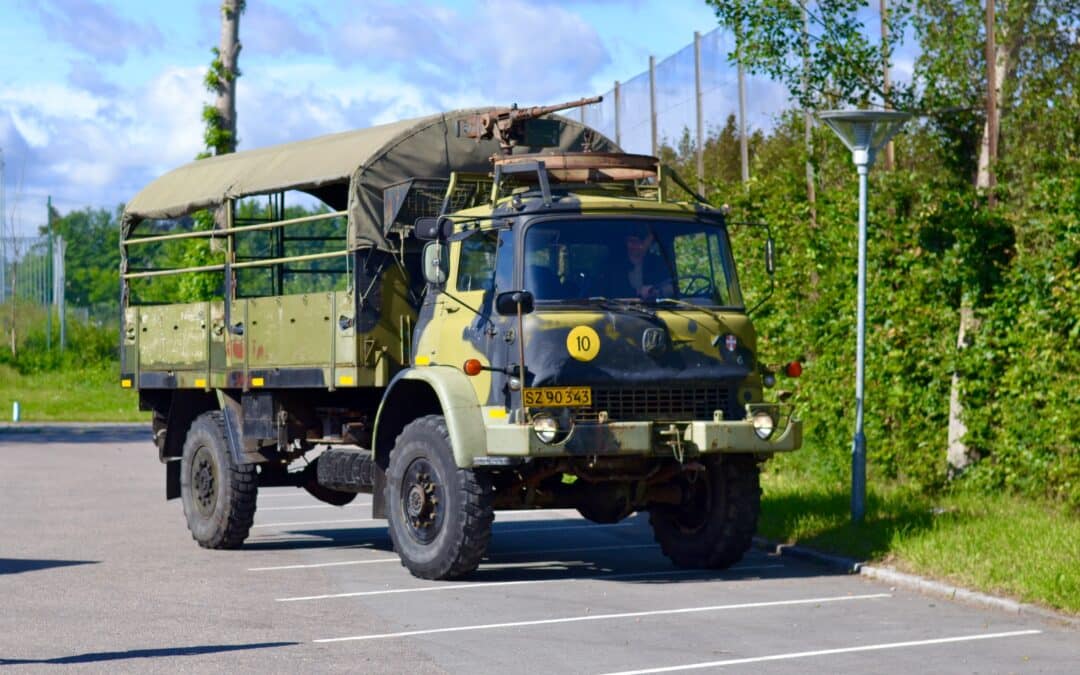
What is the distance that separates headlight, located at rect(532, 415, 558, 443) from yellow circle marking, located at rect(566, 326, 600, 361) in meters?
0.49

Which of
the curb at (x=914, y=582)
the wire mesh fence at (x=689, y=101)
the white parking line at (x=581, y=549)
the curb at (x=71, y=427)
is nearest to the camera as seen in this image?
the curb at (x=914, y=582)

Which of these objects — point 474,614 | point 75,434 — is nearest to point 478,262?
point 474,614

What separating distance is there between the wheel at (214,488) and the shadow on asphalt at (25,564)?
1470 mm

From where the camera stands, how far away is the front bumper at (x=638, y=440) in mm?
11930

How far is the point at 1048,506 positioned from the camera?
47.4 feet

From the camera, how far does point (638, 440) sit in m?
12.1

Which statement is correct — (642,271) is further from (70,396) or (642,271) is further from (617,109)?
(70,396)

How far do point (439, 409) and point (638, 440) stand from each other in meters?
1.81

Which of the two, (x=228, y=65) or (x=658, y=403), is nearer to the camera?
(x=658, y=403)

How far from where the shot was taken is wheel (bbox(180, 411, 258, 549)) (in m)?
15.2

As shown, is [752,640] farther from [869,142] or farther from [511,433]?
[869,142]

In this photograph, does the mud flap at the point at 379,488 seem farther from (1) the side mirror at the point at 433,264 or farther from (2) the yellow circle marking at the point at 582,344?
(2) the yellow circle marking at the point at 582,344

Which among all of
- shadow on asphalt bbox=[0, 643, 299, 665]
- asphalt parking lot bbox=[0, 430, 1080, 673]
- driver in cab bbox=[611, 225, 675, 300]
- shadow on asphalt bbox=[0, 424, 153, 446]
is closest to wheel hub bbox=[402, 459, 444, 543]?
asphalt parking lot bbox=[0, 430, 1080, 673]

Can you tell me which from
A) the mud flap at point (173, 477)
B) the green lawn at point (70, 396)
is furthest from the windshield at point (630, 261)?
the green lawn at point (70, 396)
